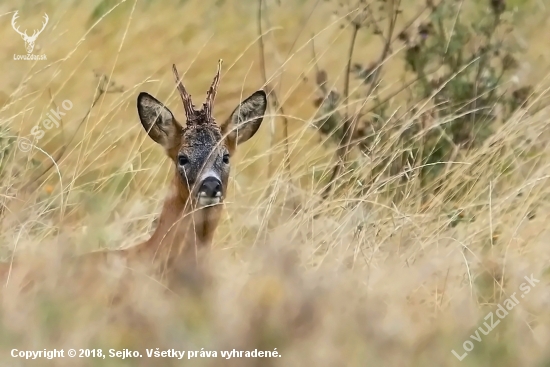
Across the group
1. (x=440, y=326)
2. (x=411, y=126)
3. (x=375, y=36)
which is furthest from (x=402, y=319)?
(x=375, y=36)

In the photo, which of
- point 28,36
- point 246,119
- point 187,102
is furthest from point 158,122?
point 28,36

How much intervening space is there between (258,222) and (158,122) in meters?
0.53

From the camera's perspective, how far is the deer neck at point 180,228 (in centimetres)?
275

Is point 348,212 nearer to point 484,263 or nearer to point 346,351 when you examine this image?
point 484,263

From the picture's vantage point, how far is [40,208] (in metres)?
2.84

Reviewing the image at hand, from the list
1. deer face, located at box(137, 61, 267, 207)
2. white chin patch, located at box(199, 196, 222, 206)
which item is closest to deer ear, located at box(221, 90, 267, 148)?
deer face, located at box(137, 61, 267, 207)

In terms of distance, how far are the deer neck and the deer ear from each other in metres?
0.26

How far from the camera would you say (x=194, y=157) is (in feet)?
9.45

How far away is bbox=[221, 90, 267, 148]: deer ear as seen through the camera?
9.51ft

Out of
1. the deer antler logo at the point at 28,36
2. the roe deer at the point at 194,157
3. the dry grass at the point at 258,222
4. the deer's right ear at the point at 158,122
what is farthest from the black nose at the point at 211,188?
the deer antler logo at the point at 28,36

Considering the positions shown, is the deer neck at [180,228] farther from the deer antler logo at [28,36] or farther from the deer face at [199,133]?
the deer antler logo at [28,36]

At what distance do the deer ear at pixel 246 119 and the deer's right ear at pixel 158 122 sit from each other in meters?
0.18

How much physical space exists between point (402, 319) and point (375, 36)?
4.34ft

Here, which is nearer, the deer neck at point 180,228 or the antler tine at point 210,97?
the deer neck at point 180,228
